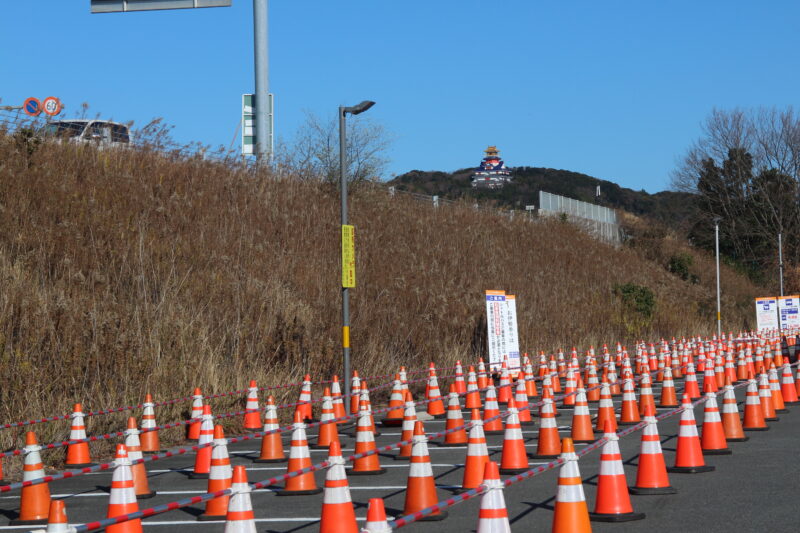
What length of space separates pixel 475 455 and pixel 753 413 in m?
7.40

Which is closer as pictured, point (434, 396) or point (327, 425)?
point (327, 425)

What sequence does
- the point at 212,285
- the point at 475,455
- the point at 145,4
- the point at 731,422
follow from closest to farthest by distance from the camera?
the point at 475,455 < the point at 731,422 < the point at 212,285 < the point at 145,4

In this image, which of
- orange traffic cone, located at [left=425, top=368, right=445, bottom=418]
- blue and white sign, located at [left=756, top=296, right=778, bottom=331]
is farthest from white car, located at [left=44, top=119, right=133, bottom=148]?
blue and white sign, located at [left=756, top=296, right=778, bottom=331]

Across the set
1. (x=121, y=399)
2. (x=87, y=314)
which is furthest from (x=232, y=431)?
(x=87, y=314)

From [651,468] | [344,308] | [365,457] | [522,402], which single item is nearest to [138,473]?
[365,457]

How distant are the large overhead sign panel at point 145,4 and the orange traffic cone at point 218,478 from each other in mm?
18687

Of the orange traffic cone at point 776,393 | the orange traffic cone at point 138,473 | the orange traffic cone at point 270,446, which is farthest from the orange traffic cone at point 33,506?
the orange traffic cone at point 776,393

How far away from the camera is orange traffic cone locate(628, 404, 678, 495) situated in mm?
10320

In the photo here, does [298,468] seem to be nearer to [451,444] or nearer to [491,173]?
[451,444]

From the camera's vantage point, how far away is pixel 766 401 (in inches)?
682

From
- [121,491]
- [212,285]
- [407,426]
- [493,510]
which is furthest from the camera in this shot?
[212,285]

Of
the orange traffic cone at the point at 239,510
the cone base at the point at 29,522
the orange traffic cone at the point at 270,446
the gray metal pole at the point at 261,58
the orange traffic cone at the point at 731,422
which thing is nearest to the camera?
the orange traffic cone at the point at 239,510

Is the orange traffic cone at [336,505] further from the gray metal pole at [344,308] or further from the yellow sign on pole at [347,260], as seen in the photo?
the yellow sign on pole at [347,260]

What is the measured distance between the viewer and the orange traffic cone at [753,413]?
16.0 m
